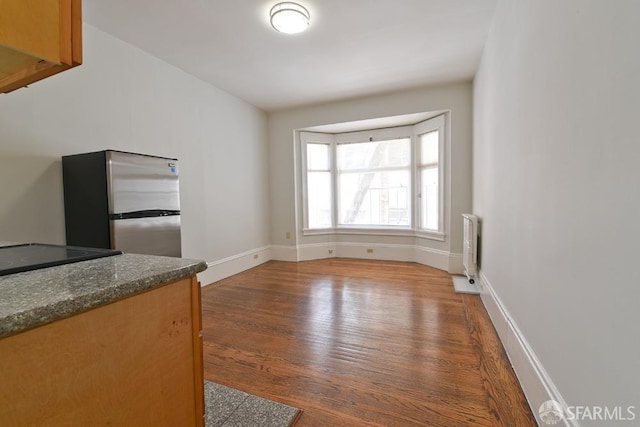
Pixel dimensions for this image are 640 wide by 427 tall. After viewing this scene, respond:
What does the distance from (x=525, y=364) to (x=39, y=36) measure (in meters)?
2.45

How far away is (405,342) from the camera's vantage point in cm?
214

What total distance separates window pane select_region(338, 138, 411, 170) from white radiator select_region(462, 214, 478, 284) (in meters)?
1.79

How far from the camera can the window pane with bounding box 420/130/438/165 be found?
169 inches

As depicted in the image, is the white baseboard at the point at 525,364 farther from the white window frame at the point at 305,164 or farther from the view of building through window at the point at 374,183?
the white window frame at the point at 305,164

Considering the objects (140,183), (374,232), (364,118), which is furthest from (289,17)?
(374,232)

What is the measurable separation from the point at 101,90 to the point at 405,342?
3.48m

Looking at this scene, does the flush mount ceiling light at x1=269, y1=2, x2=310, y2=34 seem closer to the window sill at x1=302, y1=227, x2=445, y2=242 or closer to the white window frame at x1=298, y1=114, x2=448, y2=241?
the white window frame at x1=298, y1=114, x2=448, y2=241

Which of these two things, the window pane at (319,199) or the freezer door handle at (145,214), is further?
the window pane at (319,199)

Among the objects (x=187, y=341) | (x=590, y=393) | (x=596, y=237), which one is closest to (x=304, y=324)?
(x=187, y=341)

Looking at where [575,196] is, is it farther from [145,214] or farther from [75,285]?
[145,214]

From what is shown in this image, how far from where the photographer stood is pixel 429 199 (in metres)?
4.46

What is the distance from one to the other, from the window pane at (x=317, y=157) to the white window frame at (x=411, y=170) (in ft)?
0.26

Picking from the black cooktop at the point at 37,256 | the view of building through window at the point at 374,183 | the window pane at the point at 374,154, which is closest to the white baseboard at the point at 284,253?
the view of building through window at the point at 374,183

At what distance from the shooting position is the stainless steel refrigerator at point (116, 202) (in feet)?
6.66
